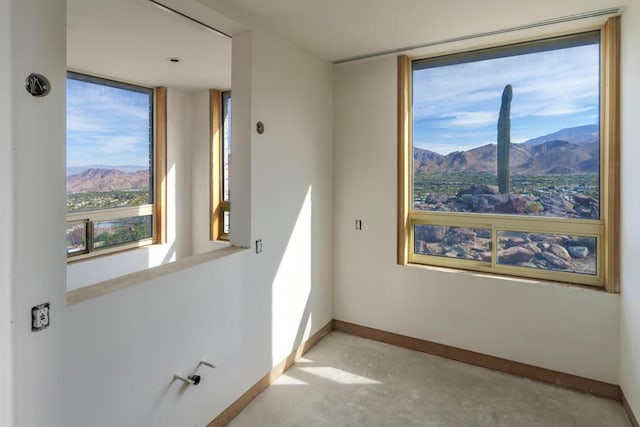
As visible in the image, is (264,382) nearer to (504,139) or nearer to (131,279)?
(131,279)

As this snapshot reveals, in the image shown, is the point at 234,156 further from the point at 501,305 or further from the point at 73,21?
the point at 501,305

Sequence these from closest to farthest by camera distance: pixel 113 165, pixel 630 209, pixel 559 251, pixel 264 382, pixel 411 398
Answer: pixel 630 209 → pixel 411 398 → pixel 264 382 → pixel 559 251 → pixel 113 165

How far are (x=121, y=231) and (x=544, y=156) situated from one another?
4.13 metres

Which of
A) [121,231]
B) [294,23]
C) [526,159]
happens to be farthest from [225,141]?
[526,159]

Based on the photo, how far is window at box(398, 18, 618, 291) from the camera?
257 centimetres

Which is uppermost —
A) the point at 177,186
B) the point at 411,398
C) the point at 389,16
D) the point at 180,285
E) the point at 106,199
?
the point at 389,16

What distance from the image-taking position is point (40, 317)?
1.33 meters

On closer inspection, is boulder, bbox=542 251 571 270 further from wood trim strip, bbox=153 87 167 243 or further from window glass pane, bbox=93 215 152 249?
window glass pane, bbox=93 215 152 249

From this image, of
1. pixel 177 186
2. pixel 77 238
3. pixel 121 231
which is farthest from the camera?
pixel 177 186

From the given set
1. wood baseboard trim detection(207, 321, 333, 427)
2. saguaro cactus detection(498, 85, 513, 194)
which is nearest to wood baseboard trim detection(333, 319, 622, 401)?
wood baseboard trim detection(207, 321, 333, 427)

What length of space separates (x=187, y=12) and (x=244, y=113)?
644 mm

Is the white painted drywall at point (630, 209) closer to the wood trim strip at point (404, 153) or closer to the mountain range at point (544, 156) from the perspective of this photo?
the mountain range at point (544, 156)

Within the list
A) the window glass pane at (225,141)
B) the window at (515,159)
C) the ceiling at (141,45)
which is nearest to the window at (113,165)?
the ceiling at (141,45)

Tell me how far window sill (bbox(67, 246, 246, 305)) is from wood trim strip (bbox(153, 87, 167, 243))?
91.8 inches
